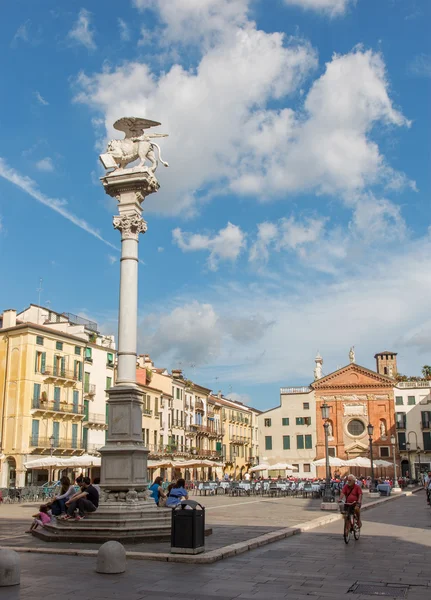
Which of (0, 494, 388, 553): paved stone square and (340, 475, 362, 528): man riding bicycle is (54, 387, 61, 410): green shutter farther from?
(340, 475, 362, 528): man riding bicycle

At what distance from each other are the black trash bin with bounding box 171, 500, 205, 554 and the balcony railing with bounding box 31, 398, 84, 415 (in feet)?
115

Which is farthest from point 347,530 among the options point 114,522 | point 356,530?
point 114,522

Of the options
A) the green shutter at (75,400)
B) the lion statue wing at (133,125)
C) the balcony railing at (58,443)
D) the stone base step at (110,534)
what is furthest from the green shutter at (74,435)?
the stone base step at (110,534)

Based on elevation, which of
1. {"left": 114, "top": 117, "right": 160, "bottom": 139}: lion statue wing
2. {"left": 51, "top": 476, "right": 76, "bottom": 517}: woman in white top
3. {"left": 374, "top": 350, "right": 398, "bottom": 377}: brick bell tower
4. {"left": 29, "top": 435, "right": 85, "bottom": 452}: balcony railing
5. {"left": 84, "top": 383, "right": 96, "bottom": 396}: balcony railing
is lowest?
{"left": 51, "top": 476, "right": 76, "bottom": 517}: woman in white top

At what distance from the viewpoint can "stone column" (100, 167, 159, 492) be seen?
1583 cm

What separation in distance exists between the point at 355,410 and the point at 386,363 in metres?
27.4

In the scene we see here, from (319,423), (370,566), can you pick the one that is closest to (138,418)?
(370,566)

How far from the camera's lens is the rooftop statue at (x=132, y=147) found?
18.7m

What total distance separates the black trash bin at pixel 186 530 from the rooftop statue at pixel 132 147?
1013 centimetres

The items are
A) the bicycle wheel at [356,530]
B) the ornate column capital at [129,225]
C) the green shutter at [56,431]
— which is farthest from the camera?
the green shutter at [56,431]

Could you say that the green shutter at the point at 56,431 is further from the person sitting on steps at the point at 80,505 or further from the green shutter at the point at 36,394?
the person sitting on steps at the point at 80,505

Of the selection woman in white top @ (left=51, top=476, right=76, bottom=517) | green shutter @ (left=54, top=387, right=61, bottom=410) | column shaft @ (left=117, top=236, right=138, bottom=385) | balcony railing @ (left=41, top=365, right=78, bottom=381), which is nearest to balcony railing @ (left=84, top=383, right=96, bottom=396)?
balcony railing @ (left=41, top=365, right=78, bottom=381)

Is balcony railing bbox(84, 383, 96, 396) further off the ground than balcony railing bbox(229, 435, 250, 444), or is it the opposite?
balcony railing bbox(84, 383, 96, 396)

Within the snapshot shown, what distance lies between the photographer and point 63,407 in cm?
4831
